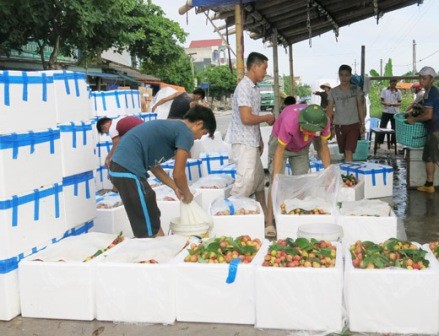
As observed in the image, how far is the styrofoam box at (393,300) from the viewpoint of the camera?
3631mm

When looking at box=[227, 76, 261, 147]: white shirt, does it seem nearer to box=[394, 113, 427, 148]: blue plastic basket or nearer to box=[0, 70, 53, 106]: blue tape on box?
box=[0, 70, 53, 106]: blue tape on box

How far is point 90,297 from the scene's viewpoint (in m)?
4.05

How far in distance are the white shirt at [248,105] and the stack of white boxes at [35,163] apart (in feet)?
6.13

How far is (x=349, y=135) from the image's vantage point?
9.27m

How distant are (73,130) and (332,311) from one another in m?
2.94

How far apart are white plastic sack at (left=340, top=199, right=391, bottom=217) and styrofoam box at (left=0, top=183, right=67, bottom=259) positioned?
282 centimetres

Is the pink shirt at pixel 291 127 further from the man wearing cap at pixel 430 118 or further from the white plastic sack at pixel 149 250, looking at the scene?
the man wearing cap at pixel 430 118

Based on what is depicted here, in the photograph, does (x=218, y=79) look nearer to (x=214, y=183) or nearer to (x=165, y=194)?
(x=214, y=183)

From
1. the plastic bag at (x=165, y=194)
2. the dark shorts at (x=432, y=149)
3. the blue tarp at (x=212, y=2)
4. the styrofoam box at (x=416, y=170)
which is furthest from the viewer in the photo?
the styrofoam box at (x=416, y=170)

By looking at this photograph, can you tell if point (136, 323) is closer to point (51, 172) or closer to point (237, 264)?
point (237, 264)

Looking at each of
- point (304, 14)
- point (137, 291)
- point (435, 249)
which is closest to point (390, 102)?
point (304, 14)

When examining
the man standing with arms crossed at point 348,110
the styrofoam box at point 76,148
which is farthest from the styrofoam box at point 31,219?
the man standing with arms crossed at point 348,110

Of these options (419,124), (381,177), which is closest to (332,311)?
(381,177)

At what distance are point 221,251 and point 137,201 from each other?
1.05 meters
